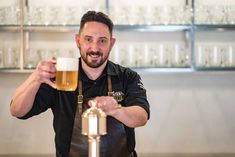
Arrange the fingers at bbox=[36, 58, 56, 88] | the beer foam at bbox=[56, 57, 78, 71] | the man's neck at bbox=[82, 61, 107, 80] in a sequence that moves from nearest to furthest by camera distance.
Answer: the beer foam at bbox=[56, 57, 78, 71], the fingers at bbox=[36, 58, 56, 88], the man's neck at bbox=[82, 61, 107, 80]

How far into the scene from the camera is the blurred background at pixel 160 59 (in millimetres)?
2480

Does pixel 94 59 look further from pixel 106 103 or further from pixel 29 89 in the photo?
pixel 106 103

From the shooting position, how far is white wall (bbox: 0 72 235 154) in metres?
2.70

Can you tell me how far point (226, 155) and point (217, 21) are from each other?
1046mm

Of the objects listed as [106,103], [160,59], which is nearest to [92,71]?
[106,103]

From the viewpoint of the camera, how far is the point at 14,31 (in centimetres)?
265

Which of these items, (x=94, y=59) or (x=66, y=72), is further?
(x=94, y=59)

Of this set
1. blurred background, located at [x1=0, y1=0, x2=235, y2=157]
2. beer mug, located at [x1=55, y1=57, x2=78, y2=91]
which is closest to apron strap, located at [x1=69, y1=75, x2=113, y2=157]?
beer mug, located at [x1=55, y1=57, x2=78, y2=91]

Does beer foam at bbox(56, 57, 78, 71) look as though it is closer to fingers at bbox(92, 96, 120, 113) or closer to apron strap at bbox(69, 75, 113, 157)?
fingers at bbox(92, 96, 120, 113)

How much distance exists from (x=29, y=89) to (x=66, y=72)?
15.2 inches

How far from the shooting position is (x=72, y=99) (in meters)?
1.63

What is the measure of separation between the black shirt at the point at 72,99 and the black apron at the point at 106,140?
0.03 metres

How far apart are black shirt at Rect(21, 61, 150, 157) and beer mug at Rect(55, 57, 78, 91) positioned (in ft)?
1.58

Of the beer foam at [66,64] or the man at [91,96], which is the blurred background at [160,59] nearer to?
the man at [91,96]
